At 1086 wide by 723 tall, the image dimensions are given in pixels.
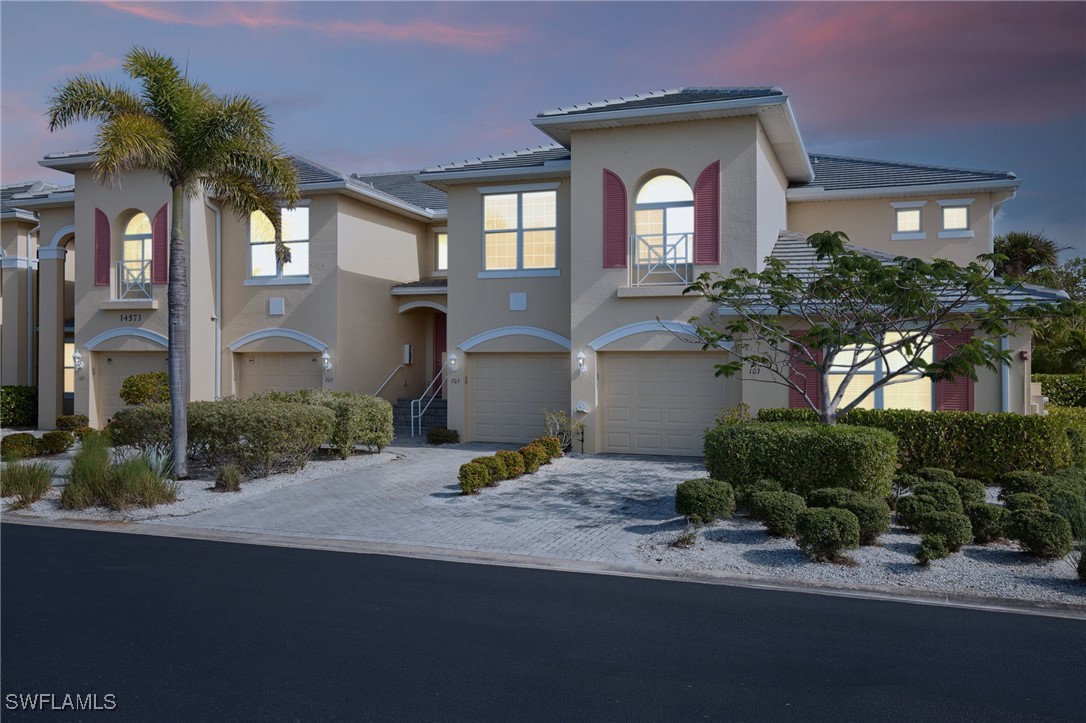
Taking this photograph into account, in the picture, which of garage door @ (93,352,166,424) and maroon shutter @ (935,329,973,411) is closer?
maroon shutter @ (935,329,973,411)

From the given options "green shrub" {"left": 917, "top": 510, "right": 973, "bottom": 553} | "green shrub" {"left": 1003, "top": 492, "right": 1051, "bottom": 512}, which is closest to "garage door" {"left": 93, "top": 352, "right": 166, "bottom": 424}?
"green shrub" {"left": 917, "top": 510, "right": 973, "bottom": 553}

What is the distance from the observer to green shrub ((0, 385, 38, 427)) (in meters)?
23.4

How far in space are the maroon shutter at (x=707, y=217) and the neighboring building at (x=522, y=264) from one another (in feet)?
0.14

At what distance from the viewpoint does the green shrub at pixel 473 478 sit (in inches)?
492

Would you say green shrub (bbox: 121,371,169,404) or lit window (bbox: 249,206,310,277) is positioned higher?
lit window (bbox: 249,206,310,277)

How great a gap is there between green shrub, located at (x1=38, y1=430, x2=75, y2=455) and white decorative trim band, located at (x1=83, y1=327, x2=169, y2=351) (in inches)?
150

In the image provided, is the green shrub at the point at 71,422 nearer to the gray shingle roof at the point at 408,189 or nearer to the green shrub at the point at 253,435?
the green shrub at the point at 253,435

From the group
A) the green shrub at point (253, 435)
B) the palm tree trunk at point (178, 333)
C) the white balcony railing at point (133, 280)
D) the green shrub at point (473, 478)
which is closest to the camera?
the green shrub at point (473, 478)

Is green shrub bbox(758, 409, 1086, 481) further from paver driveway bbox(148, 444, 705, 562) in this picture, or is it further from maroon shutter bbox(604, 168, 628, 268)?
maroon shutter bbox(604, 168, 628, 268)

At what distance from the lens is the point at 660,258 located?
54.3 feet

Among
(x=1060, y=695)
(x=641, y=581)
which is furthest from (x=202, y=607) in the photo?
(x=1060, y=695)

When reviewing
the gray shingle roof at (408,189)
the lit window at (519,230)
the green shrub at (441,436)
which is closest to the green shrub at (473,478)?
the green shrub at (441,436)

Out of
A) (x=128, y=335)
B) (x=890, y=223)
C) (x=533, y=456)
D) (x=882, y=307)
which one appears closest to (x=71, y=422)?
(x=128, y=335)

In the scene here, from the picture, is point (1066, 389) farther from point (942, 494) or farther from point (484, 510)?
point (484, 510)
